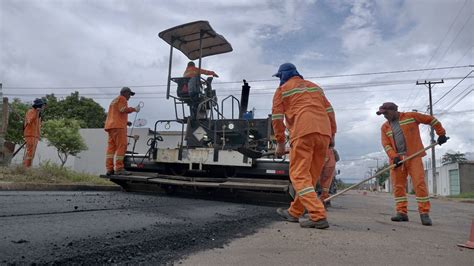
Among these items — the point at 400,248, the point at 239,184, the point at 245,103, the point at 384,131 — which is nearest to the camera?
the point at 400,248

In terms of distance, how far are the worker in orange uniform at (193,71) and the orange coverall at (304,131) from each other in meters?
3.40

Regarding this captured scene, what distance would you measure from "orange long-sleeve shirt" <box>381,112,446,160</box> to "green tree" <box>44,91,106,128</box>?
31.6 m

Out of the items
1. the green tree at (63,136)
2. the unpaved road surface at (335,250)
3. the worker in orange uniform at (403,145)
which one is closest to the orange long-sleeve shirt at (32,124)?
the unpaved road surface at (335,250)

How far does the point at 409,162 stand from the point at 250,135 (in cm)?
299

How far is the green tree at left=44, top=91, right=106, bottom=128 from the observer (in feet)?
111

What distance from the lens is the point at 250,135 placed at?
24.9 ft

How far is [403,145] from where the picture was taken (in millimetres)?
5539

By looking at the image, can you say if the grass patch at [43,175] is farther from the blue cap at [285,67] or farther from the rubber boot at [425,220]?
the rubber boot at [425,220]

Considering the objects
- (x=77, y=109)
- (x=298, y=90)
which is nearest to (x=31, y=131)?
(x=298, y=90)

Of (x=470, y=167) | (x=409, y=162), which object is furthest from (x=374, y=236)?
(x=470, y=167)

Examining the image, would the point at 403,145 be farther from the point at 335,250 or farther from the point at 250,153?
the point at 335,250

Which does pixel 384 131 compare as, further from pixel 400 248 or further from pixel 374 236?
pixel 400 248

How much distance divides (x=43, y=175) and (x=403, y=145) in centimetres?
631

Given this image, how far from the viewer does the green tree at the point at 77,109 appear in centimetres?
3397
